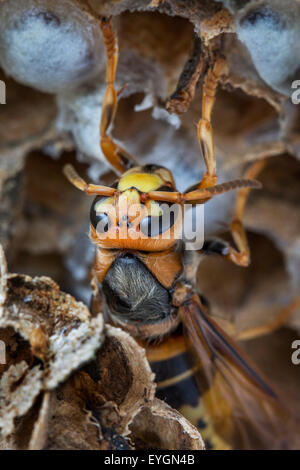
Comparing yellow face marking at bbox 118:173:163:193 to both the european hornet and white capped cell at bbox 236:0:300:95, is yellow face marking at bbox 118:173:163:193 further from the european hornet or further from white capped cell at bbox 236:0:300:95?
white capped cell at bbox 236:0:300:95

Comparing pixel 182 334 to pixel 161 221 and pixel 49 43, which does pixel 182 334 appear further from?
pixel 49 43

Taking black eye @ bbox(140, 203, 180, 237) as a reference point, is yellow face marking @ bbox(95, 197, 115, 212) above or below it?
above

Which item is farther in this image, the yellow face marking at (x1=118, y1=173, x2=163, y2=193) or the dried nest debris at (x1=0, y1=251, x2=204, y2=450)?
the yellow face marking at (x1=118, y1=173, x2=163, y2=193)

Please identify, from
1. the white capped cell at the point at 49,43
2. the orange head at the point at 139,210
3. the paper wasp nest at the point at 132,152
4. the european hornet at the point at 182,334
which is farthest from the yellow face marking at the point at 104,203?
the white capped cell at the point at 49,43

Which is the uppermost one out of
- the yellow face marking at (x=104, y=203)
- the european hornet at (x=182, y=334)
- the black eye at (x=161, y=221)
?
the yellow face marking at (x=104, y=203)

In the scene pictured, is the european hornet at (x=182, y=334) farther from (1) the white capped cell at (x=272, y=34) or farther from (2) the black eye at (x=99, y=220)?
(1) the white capped cell at (x=272, y=34)

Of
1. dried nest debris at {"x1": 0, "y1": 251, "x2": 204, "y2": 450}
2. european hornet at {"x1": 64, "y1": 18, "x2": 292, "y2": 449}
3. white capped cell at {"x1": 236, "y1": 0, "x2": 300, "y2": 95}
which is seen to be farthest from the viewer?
european hornet at {"x1": 64, "y1": 18, "x2": 292, "y2": 449}

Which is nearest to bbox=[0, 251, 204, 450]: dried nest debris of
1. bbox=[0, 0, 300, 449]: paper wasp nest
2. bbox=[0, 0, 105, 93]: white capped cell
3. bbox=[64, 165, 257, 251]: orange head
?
bbox=[0, 0, 300, 449]: paper wasp nest
